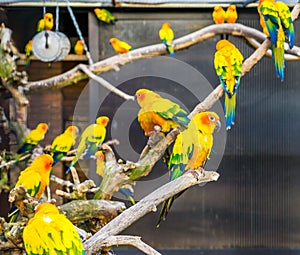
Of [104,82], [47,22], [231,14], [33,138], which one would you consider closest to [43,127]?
[33,138]

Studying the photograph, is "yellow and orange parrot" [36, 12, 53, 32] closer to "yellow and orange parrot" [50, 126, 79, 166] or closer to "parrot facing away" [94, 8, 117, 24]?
"parrot facing away" [94, 8, 117, 24]

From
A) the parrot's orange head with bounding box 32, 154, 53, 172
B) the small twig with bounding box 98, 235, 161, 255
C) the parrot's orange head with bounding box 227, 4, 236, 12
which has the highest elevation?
the parrot's orange head with bounding box 227, 4, 236, 12

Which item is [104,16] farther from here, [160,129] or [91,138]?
[160,129]

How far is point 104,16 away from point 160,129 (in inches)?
35.6

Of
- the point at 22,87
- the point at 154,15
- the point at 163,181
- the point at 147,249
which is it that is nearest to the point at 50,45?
the point at 22,87

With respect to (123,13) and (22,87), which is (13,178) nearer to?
(22,87)

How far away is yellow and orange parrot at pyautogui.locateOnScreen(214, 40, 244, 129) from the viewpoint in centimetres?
262

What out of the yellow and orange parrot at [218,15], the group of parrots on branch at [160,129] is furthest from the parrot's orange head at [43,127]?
the yellow and orange parrot at [218,15]

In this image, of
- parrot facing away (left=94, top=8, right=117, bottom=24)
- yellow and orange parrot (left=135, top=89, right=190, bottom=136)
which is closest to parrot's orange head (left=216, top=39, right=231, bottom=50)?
yellow and orange parrot (left=135, top=89, right=190, bottom=136)

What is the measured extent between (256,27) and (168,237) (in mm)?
1231

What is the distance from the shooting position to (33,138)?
301cm

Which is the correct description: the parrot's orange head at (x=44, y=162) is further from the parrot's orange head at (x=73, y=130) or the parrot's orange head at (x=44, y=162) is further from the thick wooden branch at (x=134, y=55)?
the thick wooden branch at (x=134, y=55)

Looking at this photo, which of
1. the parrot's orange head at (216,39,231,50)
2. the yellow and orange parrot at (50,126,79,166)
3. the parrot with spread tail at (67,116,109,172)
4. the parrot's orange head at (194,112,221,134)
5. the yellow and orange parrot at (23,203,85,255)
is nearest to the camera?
the yellow and orange parrot at (23,203,85,255)

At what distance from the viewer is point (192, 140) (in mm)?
2244
